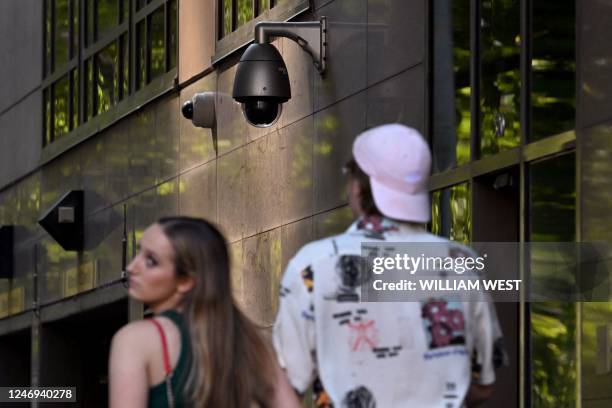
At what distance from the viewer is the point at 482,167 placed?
12.4 m

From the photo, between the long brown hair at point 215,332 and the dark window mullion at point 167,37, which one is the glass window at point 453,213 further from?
the dark window mullion at point 167,37

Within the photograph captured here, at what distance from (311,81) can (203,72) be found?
3.49 meters

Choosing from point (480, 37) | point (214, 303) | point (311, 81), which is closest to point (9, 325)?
point (311, 81)

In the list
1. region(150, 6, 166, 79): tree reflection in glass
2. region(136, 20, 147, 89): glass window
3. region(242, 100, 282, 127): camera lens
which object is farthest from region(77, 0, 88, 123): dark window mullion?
region(242, 100, 282, 127): camera lens

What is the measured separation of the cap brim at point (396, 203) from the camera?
5320 millimetres

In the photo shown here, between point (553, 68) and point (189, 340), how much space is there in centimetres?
634

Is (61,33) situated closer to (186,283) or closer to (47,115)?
(47,115)

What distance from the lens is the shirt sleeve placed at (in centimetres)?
525

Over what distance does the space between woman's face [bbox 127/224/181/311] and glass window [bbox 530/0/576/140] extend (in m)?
5.89

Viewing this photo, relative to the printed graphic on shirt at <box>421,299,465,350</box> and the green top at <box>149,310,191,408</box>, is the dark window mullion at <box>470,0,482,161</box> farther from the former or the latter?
the green top at <box>149,310,191,408</box>

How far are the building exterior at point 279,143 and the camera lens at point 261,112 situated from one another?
506mm

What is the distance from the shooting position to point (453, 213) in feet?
43.3

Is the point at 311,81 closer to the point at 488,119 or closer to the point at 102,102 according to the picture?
the point at 488,119

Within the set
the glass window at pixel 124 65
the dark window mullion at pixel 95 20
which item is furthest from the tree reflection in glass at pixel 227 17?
the dark window mullion at pixel 95 20
